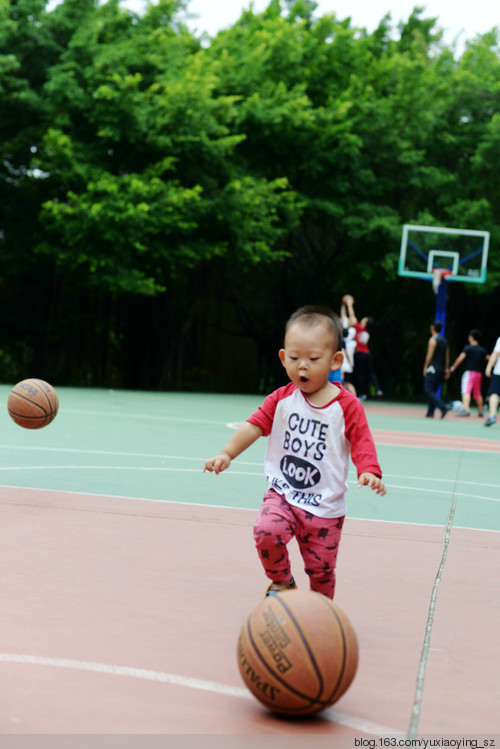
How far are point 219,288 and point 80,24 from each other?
34.6ft

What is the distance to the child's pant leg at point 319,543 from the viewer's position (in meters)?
4.27

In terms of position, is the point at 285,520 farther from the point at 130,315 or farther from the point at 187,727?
the point at 130,315

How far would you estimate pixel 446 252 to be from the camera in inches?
985

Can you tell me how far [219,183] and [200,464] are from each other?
1834 cm

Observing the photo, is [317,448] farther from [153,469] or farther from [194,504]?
[153,469]

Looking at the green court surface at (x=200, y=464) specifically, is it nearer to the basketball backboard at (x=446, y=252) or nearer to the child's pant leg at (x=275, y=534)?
the child's pant leg at (x=275, y=534)

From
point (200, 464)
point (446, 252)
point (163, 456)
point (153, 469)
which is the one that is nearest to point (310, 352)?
point (153, 469)

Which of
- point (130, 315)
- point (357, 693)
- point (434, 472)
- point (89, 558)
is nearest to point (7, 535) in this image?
point (89, 558)

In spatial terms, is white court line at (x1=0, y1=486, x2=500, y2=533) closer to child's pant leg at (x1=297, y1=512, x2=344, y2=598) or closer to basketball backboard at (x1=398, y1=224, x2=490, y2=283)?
child's pant leg at (x1=297, y1=512, x2=344, y2=598)

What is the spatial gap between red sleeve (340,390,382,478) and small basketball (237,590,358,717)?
974 mm

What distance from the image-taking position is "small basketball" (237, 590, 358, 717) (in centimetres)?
312

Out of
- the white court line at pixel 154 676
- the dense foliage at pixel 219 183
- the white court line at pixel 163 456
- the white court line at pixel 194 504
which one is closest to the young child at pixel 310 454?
the white court line at pixel 154 676

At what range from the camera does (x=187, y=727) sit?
3.04 metres

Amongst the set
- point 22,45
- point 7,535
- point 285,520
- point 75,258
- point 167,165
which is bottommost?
point 7,535
